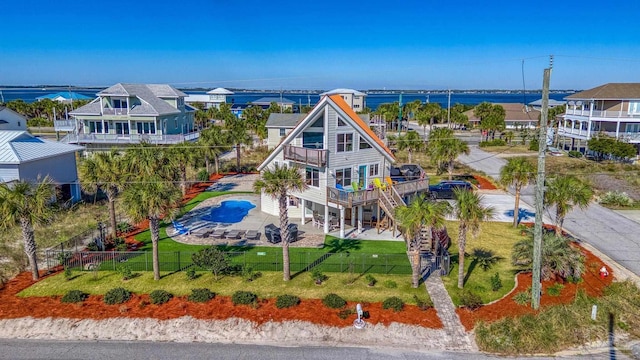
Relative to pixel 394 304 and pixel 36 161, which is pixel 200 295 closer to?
pixel 394 304

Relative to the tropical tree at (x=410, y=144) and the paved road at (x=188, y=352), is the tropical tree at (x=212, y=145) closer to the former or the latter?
the tropical tree at (x=410, y=144)

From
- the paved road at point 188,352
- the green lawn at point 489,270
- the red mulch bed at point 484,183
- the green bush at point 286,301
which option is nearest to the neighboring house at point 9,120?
the paved road at point 188,352

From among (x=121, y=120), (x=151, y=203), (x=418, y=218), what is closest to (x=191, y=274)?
(x=151, y=203)

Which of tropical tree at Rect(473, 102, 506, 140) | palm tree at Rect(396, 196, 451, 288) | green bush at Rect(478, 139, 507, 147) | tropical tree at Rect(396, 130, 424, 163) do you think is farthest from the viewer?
tropical tree at Rect(473, 102, 506, 140)

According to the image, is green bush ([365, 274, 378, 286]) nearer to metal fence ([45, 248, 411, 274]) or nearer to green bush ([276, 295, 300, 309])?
metal fence ([45, 248, 411, 274])

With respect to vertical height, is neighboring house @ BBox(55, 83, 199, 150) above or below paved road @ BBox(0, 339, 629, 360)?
above

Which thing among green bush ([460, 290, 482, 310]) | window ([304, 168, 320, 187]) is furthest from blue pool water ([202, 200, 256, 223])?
green bush ([460, 290, 482, 310])
